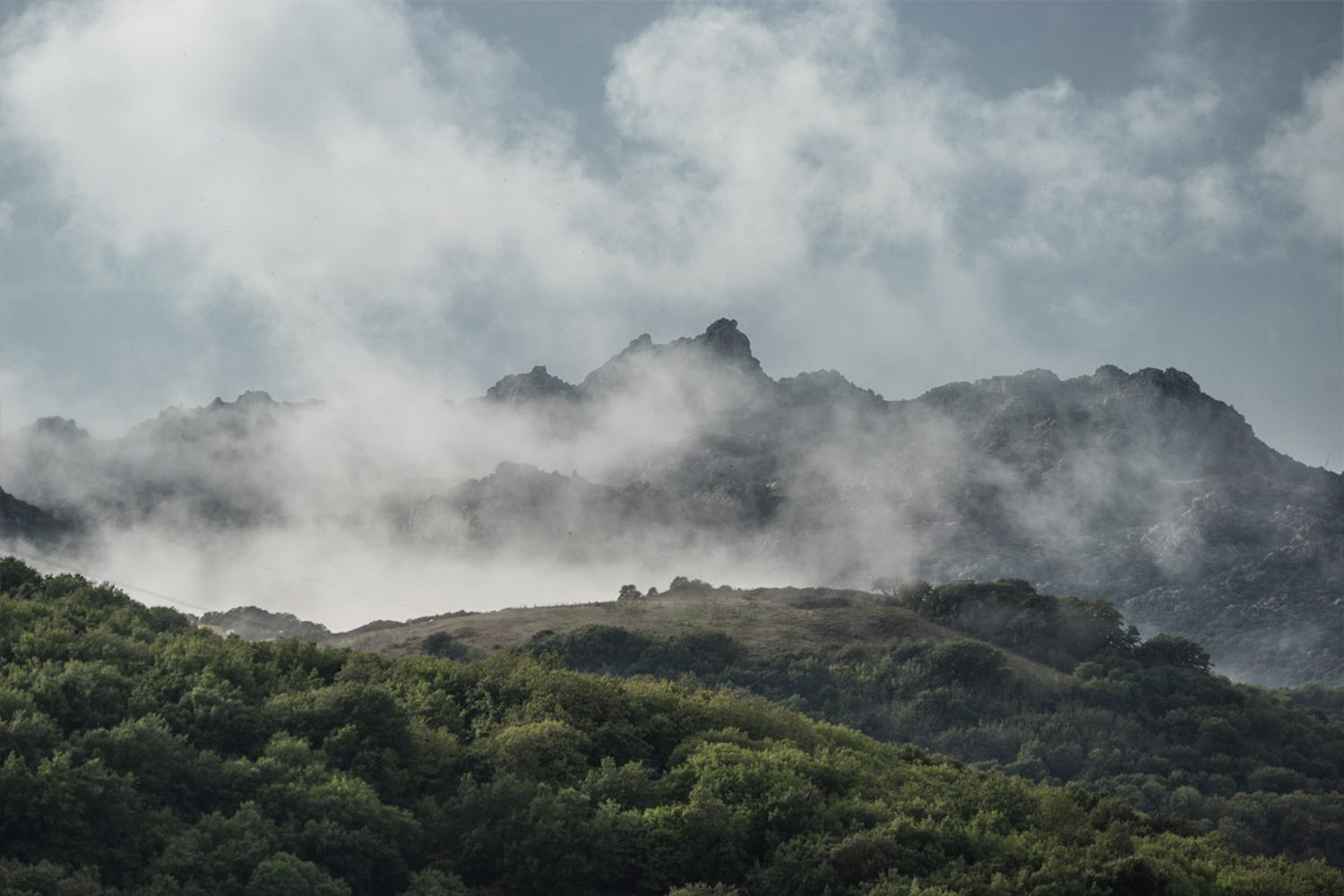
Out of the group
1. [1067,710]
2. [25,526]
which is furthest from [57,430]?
[1067,710]

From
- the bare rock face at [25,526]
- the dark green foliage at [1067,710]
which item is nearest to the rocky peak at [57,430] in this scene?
the bare rock face at [25,526]

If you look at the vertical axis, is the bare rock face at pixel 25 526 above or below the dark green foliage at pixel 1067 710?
above

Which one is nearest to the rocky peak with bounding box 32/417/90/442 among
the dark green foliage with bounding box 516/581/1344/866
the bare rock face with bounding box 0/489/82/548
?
the bare rock face with bounding box 0/489/82/548

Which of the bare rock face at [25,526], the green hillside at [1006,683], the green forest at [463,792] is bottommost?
the green forest at [463,792]

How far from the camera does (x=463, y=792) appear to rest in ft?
107

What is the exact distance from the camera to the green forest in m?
27.1

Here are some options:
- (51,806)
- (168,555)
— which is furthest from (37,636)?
(168,555)

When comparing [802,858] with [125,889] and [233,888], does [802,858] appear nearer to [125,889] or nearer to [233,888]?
[233,888]

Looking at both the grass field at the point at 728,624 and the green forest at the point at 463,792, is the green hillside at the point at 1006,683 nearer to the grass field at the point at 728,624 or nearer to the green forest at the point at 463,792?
the grass field at the point at 728,624

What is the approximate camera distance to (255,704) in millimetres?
35719

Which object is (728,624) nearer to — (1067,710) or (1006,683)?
(1006,683)

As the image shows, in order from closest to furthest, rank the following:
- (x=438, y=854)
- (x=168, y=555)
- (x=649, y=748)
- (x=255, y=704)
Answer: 1. (x=438, y=854)
2. (x=255, y=704)
3. (x=649, y=748)
4. (x=168, y=555)

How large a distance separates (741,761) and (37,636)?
21.5m

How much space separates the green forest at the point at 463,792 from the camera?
27.1 metres
